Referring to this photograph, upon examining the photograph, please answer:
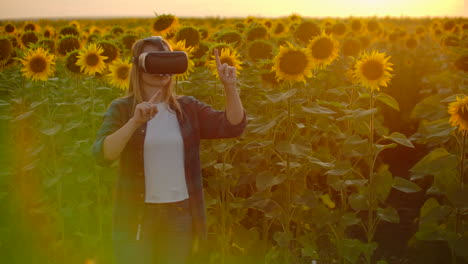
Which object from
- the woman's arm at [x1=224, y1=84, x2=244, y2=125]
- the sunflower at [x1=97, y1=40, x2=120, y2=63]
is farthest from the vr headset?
the sunflower at [x1=97, y1=40, x2=120, y2=63]

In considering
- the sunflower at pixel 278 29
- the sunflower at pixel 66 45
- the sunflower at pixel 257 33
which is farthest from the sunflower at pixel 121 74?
the sunflower at pixel 278 29

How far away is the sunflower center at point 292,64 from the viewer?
4.18 metres

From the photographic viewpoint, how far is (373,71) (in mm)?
4328

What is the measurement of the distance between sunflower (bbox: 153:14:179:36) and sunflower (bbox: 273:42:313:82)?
2814 millimetres

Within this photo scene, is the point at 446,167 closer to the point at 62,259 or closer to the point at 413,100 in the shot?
the point at 62,259

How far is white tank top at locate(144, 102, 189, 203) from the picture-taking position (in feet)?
10.9

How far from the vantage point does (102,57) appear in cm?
539

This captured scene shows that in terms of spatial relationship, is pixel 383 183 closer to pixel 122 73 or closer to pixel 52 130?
pixel 122 73

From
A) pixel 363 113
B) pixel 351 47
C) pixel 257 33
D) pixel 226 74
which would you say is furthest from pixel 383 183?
pixel 351 47

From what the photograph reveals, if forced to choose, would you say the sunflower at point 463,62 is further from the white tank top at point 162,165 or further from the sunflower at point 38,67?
the sunflower at point 38,67

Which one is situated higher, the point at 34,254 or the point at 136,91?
the point at 136,91

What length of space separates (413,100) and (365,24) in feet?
5.74

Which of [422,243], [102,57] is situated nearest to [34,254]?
[102,57]

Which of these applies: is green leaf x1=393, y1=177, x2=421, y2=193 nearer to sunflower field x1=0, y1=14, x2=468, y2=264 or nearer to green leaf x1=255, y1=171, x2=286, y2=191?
sunflower field x1=0, y1=14, x2=468, y2=264
